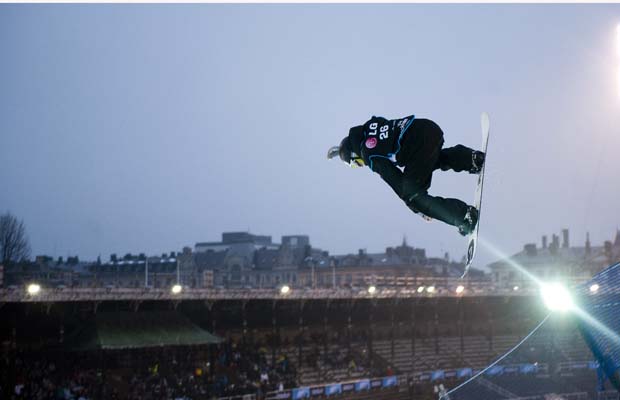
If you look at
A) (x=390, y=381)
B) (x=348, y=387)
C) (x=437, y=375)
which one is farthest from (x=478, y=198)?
(x=437, y=375)

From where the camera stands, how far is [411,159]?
5.78m

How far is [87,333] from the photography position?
28.6 metres

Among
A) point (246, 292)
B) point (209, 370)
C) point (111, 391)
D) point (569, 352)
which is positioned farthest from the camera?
point (246, 292)

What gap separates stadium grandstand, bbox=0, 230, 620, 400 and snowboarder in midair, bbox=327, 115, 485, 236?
500cm

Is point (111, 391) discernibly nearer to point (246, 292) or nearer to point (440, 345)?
point (246, 292)

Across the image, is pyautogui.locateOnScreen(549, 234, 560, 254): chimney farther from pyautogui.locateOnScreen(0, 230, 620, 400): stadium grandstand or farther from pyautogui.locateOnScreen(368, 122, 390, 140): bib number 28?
pyautogui.locateOnScreen(368, 122, 390, 140): bib number 28

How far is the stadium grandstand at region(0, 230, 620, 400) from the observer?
85.6 feet

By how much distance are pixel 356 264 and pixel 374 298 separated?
5987 cm

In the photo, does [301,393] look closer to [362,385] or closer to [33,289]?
[362,385]

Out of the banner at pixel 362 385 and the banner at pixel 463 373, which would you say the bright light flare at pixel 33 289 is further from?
the banner at pixel 463 373

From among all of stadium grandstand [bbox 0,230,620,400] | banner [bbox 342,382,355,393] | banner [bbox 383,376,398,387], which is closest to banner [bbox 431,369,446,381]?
stadium grandstand [bbox 0,230,620,400]

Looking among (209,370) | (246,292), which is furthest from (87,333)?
(246,292)

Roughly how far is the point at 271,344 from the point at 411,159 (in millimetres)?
32003

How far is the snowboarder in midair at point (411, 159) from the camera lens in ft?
18.8
